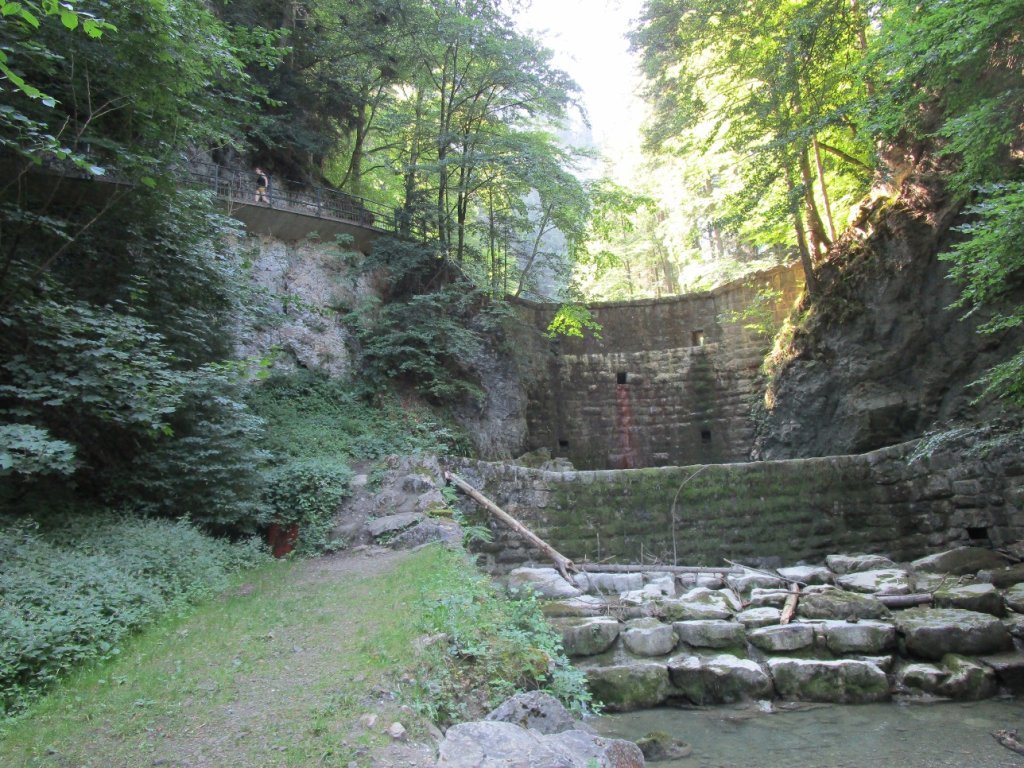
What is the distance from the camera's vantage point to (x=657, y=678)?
5.36m

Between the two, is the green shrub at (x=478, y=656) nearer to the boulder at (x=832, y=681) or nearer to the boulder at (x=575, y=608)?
the boulder at (x=575, y=608)

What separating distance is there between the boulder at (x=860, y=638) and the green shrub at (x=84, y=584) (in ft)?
19.0

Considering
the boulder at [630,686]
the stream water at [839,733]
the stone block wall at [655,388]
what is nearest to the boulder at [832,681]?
the stream water at [839,733]

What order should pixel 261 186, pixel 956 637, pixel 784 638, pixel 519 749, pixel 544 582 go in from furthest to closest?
pixel 261 186, pixel 544 582, pixel 784 638, pixel 956 637, pixel 519 749

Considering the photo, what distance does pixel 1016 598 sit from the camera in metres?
6.24

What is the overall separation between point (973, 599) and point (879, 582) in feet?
3.38

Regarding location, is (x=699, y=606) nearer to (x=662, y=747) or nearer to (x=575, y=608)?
(x=575, y=608)

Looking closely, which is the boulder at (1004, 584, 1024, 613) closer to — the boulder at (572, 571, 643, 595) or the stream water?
the stream water

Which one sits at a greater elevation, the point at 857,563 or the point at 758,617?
the point at 857,563

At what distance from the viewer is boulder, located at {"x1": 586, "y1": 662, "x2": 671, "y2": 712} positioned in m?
5.29

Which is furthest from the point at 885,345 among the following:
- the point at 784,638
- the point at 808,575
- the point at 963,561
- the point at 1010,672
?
the point at 784,638

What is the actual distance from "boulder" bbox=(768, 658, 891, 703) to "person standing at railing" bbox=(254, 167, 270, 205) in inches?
505

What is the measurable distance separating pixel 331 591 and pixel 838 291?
1137 cm

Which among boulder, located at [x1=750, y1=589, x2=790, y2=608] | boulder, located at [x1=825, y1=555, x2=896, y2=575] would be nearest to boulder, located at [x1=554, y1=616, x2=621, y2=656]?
boulder, located at [x1=750, y1=589, x2=790, y2=608]
